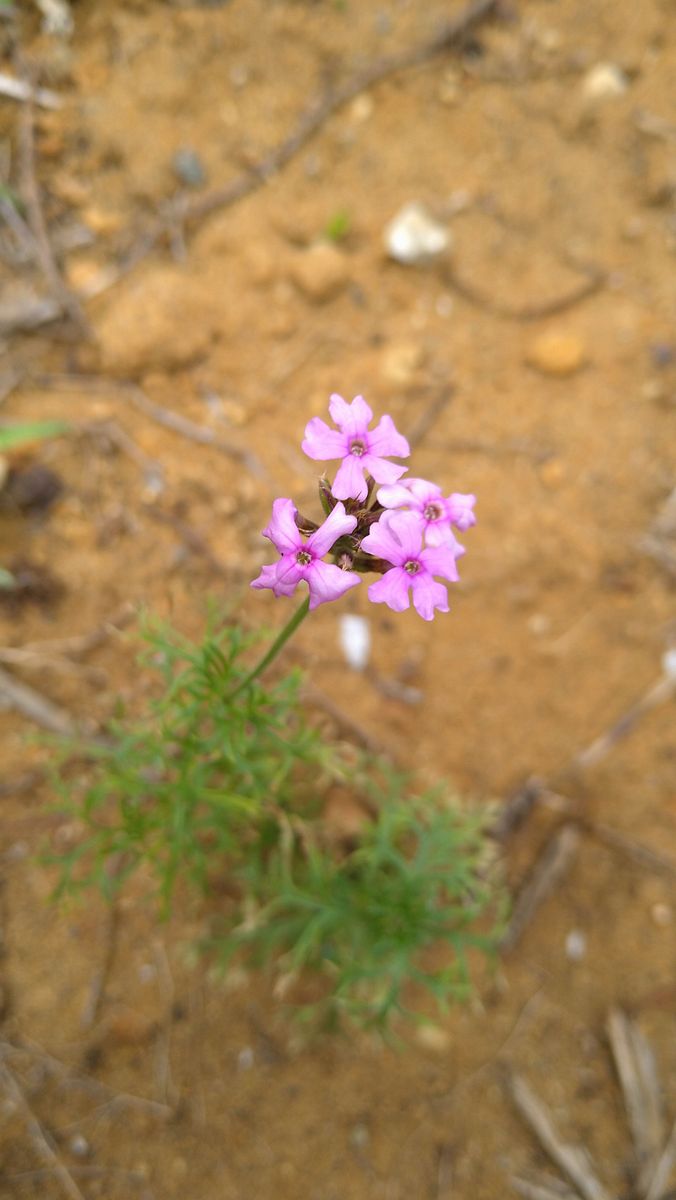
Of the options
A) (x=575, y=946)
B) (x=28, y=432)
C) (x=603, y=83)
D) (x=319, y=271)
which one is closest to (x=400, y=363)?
(x=319, y=271)

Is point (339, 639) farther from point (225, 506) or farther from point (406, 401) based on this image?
point (406, 401)

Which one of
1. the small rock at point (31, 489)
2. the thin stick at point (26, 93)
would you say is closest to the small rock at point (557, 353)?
the small rock at point (31, 489)

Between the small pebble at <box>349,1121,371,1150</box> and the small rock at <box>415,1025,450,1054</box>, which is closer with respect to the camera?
the small pebble at <box>349,1121,371,1150</box>

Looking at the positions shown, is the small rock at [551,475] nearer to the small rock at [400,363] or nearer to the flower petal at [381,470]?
the small rock at [400,363]

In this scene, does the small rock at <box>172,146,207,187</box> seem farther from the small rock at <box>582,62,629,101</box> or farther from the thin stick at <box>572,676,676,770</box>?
the thin stick at <box>572,676,676,770</box>

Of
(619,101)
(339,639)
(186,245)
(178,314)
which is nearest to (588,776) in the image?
(339,639)

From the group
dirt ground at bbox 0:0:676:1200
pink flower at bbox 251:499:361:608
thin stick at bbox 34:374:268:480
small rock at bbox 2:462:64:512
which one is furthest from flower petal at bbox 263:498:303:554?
small rock at bbox 2:462:64:512

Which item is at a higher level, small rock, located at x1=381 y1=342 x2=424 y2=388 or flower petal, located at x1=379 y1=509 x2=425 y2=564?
small rock, located at x1=381 y1=342 x2=424 y2=388

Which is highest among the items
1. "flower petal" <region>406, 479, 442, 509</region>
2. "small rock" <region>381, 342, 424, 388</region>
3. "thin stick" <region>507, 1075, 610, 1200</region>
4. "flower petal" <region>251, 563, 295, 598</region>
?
"small rock" <region>381, 342, 424, 388</region>
